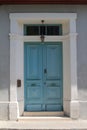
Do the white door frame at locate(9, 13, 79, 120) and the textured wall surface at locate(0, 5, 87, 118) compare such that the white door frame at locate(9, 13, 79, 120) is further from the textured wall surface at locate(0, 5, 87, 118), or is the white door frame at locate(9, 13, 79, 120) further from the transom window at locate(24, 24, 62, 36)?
the transom window at locate(24, 24, 62, 36)

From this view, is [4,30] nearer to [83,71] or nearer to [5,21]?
[5,21]

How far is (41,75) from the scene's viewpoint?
12133mm

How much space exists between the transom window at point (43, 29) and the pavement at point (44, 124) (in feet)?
9.23

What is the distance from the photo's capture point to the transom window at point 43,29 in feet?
Result: 39.8

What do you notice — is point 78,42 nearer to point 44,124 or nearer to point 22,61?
point 22,61

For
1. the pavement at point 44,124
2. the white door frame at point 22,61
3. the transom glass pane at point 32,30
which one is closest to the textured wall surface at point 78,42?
the white door frame at point 22,61

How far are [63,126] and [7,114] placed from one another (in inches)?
75.5

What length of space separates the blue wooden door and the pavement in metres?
0.71

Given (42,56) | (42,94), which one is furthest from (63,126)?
(42,56)

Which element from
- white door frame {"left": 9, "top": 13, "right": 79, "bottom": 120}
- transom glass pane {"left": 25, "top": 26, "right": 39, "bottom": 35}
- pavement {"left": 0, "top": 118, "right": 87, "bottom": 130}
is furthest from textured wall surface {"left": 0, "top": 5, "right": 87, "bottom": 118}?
transom glass pane {"left": 25, "top": 26, "right": 39, "bottom": 35}

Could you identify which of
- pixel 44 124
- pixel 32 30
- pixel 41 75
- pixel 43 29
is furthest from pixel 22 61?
pixel 44 124

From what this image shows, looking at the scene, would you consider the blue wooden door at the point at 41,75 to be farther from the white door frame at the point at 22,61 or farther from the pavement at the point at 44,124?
the pavement at the point at 44,124

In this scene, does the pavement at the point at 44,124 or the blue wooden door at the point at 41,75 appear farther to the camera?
the blue wooden door at the point at 41,75

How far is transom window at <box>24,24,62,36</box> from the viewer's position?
478 inches
